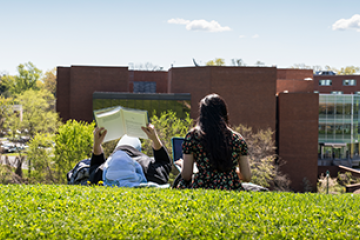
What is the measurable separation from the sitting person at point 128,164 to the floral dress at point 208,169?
1294 millimetres

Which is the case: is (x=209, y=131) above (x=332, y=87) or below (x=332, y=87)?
below

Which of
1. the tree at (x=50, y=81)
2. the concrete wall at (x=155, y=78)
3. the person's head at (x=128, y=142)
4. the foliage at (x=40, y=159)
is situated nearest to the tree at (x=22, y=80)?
the tree at (x=50, y=81)

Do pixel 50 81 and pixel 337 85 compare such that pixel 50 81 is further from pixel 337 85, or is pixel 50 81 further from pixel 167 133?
pixel 167 133

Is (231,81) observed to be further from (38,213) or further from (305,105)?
(38,213)

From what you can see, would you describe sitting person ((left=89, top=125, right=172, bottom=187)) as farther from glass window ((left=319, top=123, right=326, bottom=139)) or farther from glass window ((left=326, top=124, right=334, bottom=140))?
glass window ((left=326, top=124, right=334, bottom=140))

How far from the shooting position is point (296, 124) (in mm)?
37906

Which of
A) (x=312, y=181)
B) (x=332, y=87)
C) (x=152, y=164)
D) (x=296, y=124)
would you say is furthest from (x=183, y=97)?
(x=332, y=87)

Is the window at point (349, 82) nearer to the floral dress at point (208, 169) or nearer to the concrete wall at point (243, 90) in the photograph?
the concrete wall at point (243, 90)

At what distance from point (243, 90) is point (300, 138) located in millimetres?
7835

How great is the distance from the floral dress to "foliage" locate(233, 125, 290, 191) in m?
25.3

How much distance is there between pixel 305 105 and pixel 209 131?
3641 centimetres

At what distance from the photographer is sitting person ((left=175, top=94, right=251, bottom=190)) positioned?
12.2ft

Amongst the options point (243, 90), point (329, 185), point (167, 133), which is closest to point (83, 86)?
point (167, 133)

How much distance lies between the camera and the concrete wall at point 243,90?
37.7 m
